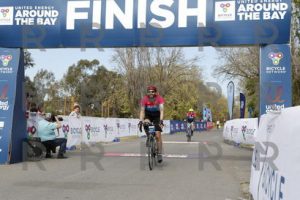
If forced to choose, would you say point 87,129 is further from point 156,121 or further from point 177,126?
point 177,126

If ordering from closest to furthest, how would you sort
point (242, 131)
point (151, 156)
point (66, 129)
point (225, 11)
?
1. point (151, 156)
2. point (225, 11)
3. point (66, 129)
4. point (242, 131)

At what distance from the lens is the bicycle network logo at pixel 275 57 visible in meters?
12.0

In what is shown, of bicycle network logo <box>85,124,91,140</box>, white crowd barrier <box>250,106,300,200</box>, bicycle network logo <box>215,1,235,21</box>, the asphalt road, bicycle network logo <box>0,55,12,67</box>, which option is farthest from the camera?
bicycle network logo <box>85,124,91,140</box>

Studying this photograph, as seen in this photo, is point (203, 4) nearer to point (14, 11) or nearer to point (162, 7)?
point (162, 7)

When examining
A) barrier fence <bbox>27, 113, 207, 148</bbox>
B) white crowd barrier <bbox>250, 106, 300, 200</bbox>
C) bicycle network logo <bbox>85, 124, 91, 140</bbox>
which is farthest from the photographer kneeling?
bicycle network logo <bbox>85, 124, 91, 140</bbox>

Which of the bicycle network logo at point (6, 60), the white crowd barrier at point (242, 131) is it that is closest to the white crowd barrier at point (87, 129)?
the bicycle network logo at point (6, 60)

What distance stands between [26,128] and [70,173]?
3633 mm

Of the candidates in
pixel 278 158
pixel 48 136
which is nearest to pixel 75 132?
pixel 48 136

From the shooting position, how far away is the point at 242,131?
2350 cm

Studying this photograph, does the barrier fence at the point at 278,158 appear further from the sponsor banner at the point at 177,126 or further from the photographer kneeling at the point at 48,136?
the sponsor banner at the point at 177,126

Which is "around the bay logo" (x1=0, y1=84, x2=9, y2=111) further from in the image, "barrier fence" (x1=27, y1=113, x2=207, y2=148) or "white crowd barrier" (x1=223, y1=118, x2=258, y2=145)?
"white crowd barrier" (x1=223, y1=118, x2=258, y2=145)

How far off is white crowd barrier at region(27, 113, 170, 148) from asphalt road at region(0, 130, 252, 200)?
2.51 meters

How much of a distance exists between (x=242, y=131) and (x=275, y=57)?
11.8 meters

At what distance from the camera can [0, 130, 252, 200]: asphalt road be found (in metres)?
7.83
